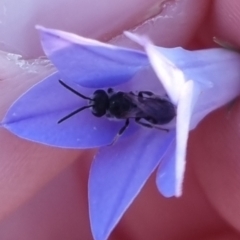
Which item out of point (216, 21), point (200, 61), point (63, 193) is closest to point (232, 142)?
point (216, 21)

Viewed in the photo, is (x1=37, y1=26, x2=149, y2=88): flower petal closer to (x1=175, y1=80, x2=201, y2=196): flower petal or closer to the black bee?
the black bee

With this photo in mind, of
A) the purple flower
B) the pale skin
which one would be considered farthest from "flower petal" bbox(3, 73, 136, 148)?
the pale skin

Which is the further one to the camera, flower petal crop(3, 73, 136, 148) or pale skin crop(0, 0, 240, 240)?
pale skin crop(0, 0, 240, 240)

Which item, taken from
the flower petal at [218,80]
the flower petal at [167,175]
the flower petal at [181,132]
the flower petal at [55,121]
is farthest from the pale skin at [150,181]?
the flower petal at [181,132]

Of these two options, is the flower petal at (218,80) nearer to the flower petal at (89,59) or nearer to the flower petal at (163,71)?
the flower petal at (89,59)

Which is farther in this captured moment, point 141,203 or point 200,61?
point 141,203

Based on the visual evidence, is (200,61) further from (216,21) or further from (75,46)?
(216,21)
